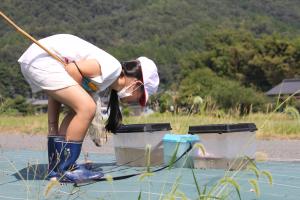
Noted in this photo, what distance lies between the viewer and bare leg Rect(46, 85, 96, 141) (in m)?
2.96

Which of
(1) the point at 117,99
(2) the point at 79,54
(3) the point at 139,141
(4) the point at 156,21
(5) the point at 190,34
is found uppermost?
(4) the point at 156,21

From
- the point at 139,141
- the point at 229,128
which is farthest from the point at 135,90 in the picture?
the point at 229,128

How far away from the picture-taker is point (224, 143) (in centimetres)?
336

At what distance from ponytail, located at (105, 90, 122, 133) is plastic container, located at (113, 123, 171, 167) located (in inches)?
4.9

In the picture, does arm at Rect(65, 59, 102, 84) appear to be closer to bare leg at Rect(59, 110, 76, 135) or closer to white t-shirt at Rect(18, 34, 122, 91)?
white t-shirt at Rect(18, 34, 122, 91)

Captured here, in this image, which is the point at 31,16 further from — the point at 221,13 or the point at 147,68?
the point at 147,68

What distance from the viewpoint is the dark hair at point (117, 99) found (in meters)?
3.23

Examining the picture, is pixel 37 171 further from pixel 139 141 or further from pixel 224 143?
pixel 224 143

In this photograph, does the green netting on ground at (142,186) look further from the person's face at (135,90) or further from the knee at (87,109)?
the person's face at (135,90)

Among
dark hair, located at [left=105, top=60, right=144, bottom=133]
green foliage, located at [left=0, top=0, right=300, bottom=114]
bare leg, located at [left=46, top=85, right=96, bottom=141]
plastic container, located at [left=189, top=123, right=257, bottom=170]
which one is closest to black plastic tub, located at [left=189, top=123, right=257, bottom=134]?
plastic container, located at [left=189, top=123, right=257, bottom=170]

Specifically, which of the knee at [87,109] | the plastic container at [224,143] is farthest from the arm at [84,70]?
the plastic container at [224,143]

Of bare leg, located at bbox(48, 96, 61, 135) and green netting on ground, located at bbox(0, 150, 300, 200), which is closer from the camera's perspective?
green netting on ground, located at bbox(0, 150, 300, 200)

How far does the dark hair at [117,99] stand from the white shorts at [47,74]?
1.21ft

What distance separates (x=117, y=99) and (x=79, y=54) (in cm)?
40
